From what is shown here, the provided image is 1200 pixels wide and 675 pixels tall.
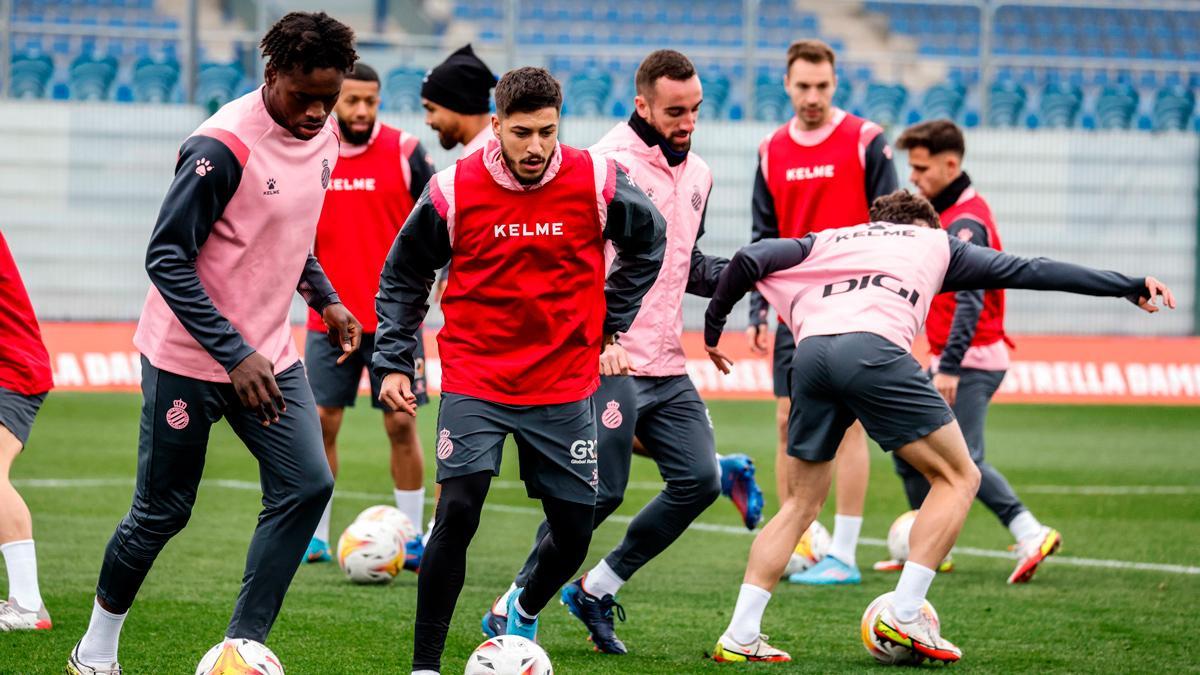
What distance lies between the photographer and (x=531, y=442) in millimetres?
5230

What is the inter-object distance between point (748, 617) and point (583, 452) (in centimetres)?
120

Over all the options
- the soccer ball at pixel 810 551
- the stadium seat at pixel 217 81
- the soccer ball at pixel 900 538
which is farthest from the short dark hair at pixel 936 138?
the stadium seat at pixel 217 81

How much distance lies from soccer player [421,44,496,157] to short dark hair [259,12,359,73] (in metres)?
3.43

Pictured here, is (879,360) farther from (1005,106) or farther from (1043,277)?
(1005,106)

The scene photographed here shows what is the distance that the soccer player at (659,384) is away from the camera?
629 cm

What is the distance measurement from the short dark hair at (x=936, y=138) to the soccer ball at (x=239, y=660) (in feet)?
16.2

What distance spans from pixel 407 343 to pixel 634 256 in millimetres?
907

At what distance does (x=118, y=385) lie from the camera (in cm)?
1706

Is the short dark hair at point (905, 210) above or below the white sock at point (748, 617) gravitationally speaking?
above

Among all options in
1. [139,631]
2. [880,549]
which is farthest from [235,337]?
[880,549]

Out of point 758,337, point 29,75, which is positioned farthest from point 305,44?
point 29,75

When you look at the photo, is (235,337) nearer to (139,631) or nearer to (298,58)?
(298,58)

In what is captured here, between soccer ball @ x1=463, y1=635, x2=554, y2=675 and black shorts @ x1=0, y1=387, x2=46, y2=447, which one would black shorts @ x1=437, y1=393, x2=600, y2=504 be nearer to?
soccer ball @ x1=463, y1=635, x2=554, y2=675

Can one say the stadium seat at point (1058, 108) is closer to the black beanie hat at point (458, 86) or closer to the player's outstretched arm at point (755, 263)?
the black beanie hat at point (458, 86)
